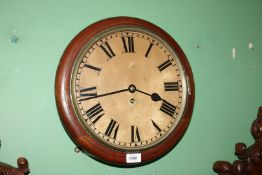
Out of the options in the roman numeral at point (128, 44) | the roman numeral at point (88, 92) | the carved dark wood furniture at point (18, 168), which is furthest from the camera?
the roman numeral at point (128, 44)

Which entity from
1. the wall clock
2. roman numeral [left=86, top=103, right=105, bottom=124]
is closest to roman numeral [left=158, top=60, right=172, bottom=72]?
the wall clock

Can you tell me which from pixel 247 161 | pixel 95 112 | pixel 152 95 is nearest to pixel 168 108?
pixel 152 95

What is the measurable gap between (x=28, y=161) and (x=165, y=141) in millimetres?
584

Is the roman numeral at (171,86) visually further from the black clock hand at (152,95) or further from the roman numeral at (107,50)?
the roman numeral at (107,50)

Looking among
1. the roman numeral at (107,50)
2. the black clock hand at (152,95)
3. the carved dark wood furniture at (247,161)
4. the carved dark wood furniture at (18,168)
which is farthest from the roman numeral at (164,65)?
the carved dark wood furniture at (18,168)

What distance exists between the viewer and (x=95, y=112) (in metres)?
1.25

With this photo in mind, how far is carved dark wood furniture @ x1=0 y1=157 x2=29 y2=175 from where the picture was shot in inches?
44.5

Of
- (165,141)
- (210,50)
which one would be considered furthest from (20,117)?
(210,50)

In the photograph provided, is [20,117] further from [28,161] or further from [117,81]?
[117,81]

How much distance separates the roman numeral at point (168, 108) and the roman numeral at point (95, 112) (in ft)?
0.91

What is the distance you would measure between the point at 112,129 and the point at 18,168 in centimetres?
39

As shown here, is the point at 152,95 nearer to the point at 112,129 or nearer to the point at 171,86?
the point at 171,86

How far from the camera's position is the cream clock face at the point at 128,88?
125cm

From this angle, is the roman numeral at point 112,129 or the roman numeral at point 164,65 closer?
the roman numeral at point 112,129
